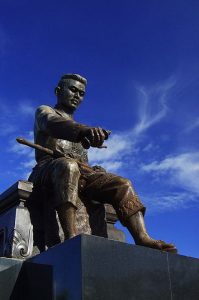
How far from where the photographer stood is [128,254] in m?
4.61

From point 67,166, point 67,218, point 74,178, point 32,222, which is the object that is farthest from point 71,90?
point 67,218

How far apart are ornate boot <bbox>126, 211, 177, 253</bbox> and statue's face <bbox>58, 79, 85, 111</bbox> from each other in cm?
210

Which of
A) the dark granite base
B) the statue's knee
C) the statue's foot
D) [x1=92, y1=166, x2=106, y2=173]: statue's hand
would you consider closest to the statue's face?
[x1=92, y1=166, x2=106, y2=173]: statue's hand

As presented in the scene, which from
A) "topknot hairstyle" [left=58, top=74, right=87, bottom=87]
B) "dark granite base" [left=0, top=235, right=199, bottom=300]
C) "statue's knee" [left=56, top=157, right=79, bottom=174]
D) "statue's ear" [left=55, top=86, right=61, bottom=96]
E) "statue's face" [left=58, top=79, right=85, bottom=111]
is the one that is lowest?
"dark granite base" [left=0, top=235, right=199, bottom=300]

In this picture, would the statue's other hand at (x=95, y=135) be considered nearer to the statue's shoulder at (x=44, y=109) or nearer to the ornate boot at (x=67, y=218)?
the ornate boot at (x=67, y=218)

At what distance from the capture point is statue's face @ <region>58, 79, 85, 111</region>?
682 cm

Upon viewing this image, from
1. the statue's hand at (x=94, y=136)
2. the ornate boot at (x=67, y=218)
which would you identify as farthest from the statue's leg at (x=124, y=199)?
the ornate boot at (x=67, y=218)

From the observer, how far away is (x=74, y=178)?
213 inches

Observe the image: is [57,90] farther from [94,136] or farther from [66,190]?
[66,190]

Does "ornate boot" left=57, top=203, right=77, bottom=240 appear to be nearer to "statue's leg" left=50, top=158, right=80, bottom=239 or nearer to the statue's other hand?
"statue's leg" left=50, top=158, right=80, bottom=239

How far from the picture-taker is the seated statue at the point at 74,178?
17.1 ft

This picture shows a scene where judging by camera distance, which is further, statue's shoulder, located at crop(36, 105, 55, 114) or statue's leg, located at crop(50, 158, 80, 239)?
statue's shoulder, located at crop(36, 105, 55, 114)

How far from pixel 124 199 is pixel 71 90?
1988 mm

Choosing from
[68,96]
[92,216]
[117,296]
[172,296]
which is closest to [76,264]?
[117,296]
